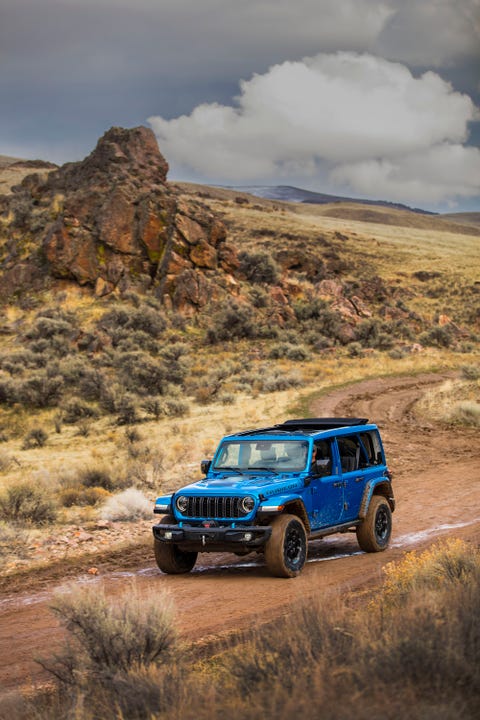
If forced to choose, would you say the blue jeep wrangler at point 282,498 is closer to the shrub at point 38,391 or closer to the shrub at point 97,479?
the shrub at point 97,479

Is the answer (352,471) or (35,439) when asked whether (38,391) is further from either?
(352,471)

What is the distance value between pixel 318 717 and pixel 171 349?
3596 cm

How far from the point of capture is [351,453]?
1066 cm

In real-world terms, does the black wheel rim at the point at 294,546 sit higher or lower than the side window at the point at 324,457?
lower

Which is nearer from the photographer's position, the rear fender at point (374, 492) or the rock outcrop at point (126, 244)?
the rear fender at point (374, 492)

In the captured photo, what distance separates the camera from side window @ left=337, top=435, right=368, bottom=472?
34.0 ft

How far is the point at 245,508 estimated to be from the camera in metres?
8.62

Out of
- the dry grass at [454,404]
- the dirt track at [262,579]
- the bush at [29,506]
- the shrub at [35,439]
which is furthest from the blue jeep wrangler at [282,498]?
the shrub at [35,439]

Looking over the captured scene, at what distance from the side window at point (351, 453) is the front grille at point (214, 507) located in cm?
223

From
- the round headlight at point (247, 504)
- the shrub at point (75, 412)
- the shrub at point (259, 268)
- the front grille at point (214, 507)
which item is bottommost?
the shrub at point (75, 412)

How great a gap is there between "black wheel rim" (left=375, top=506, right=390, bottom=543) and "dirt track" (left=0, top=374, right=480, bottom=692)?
222 mm

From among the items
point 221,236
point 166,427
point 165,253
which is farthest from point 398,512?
point 221,236

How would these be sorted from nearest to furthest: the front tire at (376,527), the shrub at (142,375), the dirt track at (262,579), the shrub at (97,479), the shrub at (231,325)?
the dirt track at (262,579)
the front tire at (376,527)
the shrub at (97,479)
the shrub at (142,375)
the shrub at (231,325)

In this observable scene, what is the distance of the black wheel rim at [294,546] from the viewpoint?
28.3 feet
